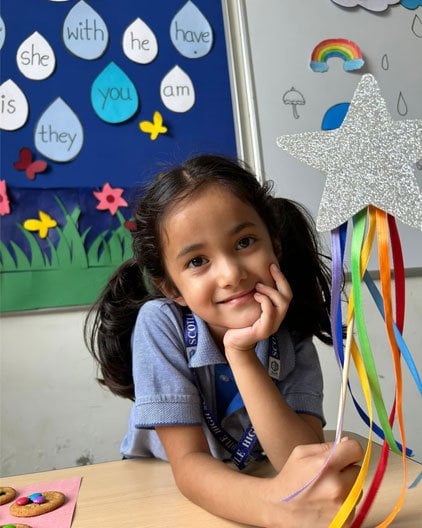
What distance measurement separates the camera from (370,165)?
419 millimetres

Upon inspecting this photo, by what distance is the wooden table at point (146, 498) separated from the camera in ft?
1.59

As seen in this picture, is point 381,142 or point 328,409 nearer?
point 381,142

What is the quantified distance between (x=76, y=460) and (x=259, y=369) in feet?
3.17

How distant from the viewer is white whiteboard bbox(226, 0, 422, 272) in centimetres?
158

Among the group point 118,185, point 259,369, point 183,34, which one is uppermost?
point 183,34

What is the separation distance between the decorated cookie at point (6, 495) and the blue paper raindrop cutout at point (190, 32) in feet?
4.11

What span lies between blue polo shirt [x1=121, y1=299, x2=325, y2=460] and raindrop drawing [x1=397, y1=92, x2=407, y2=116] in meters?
1.13

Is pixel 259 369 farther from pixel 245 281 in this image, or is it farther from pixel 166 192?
pixel 166 192

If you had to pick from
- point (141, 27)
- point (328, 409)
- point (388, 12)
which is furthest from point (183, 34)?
point (328, 409)

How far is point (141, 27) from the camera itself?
60.0 inches

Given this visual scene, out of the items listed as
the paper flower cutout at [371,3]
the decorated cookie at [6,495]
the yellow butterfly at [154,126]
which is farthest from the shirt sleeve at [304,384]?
the paper flower cutout at [371,3]

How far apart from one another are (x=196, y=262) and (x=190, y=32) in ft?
3.71

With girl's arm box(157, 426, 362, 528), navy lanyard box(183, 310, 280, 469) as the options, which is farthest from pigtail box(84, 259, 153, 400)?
girl's arm box(157, 426, 362, 528)

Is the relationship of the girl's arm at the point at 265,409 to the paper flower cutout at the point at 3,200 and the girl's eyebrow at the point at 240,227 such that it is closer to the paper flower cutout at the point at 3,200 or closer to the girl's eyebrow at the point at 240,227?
the girl's eyebrow at the point at 240,227
